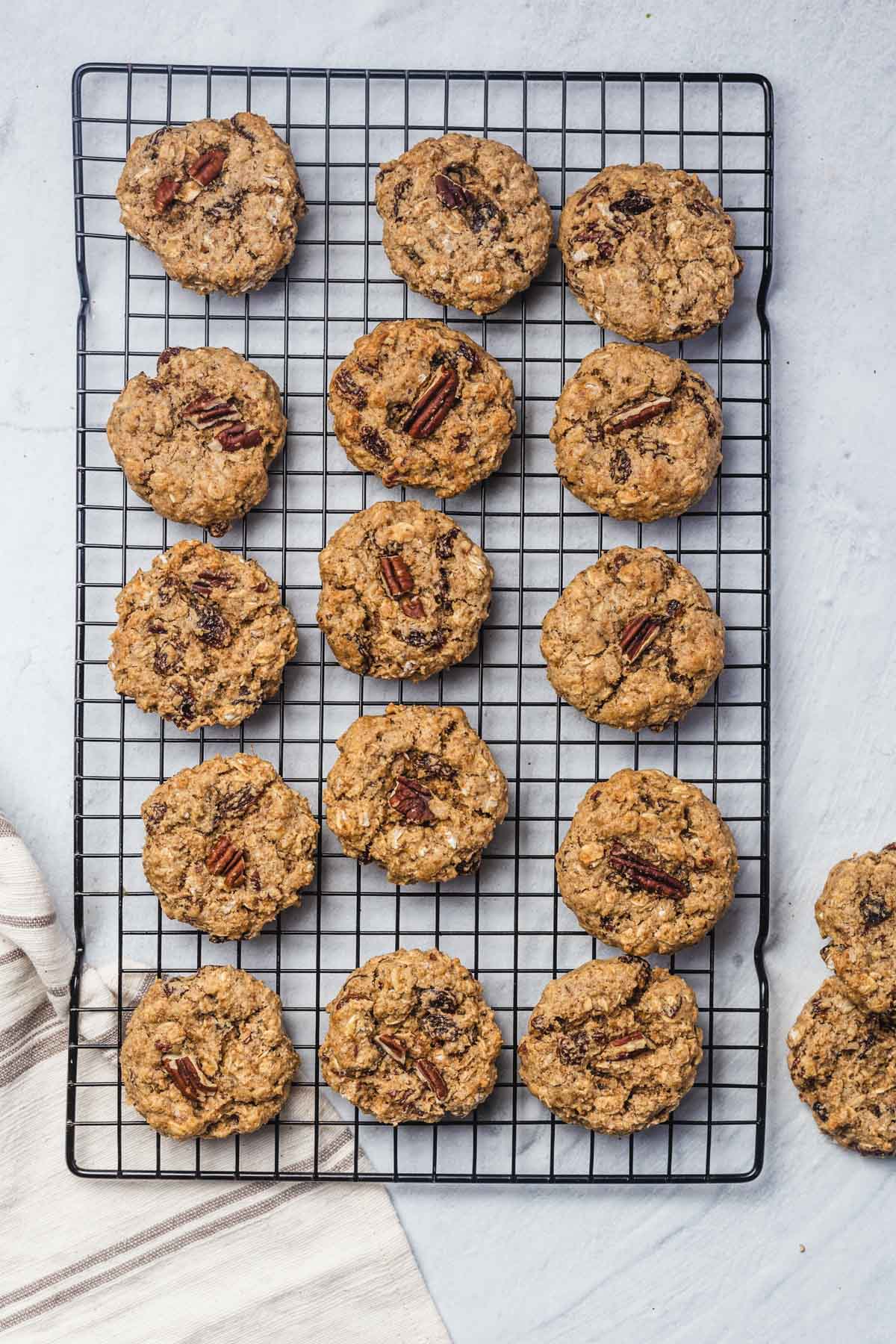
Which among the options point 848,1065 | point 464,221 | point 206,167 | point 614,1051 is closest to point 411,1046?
point 614,1051

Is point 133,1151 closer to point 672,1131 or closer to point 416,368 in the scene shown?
point 672,1131

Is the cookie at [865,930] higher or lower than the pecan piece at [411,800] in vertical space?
lower

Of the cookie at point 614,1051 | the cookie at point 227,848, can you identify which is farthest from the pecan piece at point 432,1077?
the cookie at point 227,848

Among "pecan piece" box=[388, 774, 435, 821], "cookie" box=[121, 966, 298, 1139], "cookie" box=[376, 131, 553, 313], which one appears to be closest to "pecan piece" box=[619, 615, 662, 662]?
"pecan piece" box=[388, 774, 435, 821]

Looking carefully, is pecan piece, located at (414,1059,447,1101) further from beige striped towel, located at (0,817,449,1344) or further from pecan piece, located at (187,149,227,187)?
pecan piece, located at (187,149,227,187)

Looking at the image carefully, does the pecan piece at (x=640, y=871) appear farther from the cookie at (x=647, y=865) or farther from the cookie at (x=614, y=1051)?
the cookie at (x=614, y=1051)
